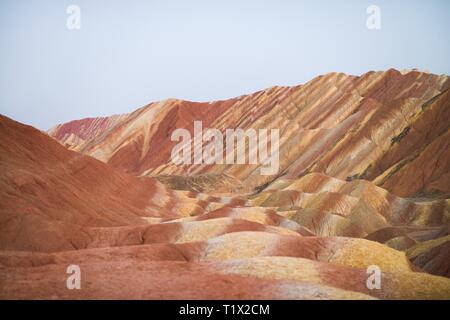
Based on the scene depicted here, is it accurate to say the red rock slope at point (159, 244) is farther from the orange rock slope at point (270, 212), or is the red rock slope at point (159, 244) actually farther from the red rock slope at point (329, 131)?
the red rock slope at point (329, 131)

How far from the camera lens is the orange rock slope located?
20.5 meters

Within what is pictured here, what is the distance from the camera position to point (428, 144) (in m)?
76.1

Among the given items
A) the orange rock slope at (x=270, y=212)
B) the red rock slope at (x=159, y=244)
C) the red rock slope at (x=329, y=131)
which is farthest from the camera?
the red rock slope at (x=329, y=131)

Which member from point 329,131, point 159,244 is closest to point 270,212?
point 159,244

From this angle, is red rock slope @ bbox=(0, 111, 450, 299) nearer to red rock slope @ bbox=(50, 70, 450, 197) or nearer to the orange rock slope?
the orange rock slope

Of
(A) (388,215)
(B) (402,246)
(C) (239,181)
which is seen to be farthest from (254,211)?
(C) (239,181)

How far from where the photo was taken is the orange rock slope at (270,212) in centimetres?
2047

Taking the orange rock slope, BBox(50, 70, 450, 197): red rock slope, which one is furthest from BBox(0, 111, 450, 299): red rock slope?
BBox(50, 70, 450, 197): red rock slope

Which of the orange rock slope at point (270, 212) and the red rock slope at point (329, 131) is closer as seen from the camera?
the orange rock slope at point (270, 212)

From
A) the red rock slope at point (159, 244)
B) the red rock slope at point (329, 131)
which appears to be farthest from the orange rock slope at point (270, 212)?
the red rock slope at point (329, 131)

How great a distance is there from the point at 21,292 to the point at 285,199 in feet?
177

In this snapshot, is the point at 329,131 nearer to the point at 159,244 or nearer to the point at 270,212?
the point at 270,212

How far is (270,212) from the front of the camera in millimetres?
50812

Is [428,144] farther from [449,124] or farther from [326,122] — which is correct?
[326,122]
